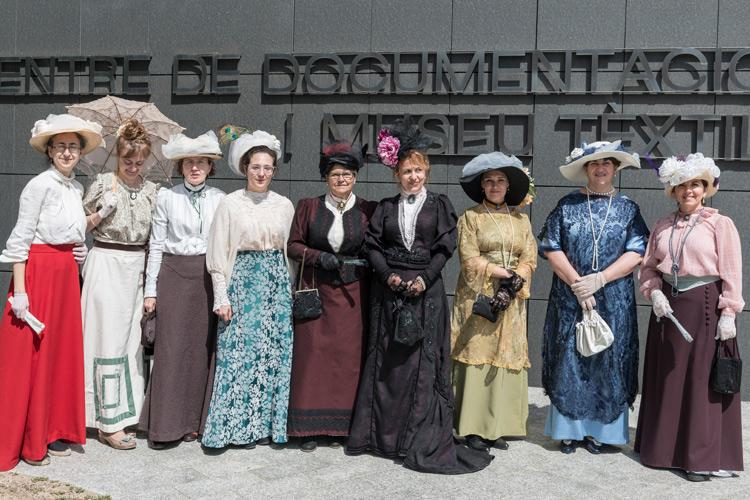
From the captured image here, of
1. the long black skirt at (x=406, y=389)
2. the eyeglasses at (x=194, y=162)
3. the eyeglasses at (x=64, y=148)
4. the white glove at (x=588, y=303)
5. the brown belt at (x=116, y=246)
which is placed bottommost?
Result: the long black skirt at (x=406, y=389)

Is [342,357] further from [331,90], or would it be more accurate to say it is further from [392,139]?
[331,90]

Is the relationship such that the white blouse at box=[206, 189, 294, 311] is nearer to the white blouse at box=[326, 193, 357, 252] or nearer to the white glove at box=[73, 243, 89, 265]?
the white blouse at box=[326, 193, 357, 252]

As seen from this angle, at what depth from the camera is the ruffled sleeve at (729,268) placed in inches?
151

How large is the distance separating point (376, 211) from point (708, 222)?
189 centimetres

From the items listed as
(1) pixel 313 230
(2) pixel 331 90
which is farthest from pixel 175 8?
(1) pixel 313 230

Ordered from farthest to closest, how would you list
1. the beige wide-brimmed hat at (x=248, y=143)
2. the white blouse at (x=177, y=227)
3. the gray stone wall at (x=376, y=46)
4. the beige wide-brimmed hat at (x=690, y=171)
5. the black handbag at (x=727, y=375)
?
the gray stone wall at (x=376, y=46), the white blouse at (x=177, y=227), the beige wide-brimmed hat at (x=248, y=143), the beige wide-brimmed hat at (x=690, y=171), the black handbag at (x=727, y=375)

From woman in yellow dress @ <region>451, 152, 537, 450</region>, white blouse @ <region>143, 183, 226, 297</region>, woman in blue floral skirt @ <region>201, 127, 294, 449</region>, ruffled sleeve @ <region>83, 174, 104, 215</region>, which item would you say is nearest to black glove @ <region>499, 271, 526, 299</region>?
woman in yellow dress @ <region>451, 152, 537, 450</region>

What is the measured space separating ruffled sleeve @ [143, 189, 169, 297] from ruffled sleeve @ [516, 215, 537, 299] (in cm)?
218

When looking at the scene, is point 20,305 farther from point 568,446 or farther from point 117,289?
point 568,446

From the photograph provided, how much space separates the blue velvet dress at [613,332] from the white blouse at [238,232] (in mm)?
1695

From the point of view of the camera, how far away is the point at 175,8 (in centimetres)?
671

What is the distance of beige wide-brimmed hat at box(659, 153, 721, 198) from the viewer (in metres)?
3.92

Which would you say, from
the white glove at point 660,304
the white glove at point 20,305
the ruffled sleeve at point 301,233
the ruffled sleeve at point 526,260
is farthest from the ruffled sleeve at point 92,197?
the white glove at point 660,304

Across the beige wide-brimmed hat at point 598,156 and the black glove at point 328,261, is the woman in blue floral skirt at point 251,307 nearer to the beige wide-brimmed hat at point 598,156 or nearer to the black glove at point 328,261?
the black glove at point 328,261
